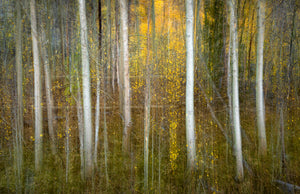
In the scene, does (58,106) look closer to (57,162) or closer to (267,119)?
(57,162)

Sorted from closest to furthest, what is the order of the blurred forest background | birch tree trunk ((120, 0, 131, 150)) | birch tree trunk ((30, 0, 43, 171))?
1. the blurred forest background
2. birch tree trunk ((30, 0, 43, 171))
3. birch tree trunk ((120, 0, 131, 150))

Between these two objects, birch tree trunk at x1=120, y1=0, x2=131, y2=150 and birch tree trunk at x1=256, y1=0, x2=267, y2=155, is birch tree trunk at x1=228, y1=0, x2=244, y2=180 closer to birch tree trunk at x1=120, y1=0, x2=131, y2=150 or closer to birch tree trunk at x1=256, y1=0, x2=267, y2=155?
birch tree trunk at x1=256, y1=0, x2=267, y2=155

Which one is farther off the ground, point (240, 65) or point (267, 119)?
point (240, 65)

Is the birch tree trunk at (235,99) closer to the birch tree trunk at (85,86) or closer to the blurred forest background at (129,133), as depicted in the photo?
the blurred forest background at (129,133)

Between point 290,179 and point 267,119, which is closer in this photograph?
point 290,179

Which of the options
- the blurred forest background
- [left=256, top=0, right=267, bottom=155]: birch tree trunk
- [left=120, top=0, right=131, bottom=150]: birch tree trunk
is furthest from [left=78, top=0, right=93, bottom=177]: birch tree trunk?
[left=256, top=0, right=267, bottom=155]: birch tree trunk

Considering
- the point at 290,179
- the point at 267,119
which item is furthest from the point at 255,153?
the point at 267,119

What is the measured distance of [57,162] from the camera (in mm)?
5613

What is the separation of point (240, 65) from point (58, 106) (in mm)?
8477

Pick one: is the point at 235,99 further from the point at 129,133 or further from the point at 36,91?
the point at 36,91

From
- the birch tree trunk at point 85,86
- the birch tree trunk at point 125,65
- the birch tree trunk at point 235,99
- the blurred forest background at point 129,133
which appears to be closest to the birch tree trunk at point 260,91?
the blurred forest background at point 129,133

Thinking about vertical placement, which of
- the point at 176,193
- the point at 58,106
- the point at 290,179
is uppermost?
the point at 58,106

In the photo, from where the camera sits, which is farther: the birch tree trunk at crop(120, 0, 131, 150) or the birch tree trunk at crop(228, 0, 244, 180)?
the birch tree trunk at crop(120, 0, 131, 150)

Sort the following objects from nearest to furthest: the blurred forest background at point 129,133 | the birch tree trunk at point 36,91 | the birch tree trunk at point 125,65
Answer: the blurred forest background at point 129,133, the birch tree trunk at point 36,91, the birch tree trunk at point 125,65
